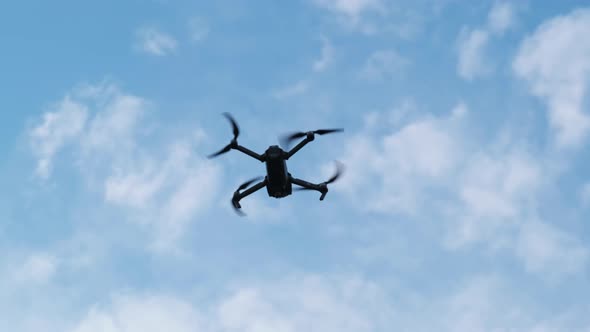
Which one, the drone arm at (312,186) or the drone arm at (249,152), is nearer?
the drone arm at (249,152)

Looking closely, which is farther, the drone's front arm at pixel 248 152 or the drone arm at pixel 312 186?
the drone arm at pixel 312 186

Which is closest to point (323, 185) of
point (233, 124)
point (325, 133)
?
point (325, 133)

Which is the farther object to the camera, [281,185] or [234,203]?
[234,203]

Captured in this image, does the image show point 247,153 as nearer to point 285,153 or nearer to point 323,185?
point 285,153

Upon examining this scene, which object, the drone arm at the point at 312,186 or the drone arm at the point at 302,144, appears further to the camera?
the drone arm at the point at 312,186

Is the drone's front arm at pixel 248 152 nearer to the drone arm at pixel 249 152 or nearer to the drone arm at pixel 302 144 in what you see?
the drone arm at pixel 249 152

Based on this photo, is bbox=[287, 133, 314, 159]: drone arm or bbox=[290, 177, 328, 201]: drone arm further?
bbox=[290, 177, 328, 201]: drone arm

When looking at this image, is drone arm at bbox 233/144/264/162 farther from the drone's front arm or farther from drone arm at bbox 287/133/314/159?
drone arm at bbox 287/133/314/159

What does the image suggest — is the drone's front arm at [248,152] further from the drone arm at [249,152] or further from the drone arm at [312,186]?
the drone arm at [312,186]

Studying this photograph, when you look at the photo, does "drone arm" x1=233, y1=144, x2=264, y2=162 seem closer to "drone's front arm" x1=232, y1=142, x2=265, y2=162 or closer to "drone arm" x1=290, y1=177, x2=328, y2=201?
"drone's front arm" x1=232, y1=142, x2=265, y2=162

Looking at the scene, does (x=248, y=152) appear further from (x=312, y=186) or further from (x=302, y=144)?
(x=312, y=186)

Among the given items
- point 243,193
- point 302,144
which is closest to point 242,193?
point 243,193
